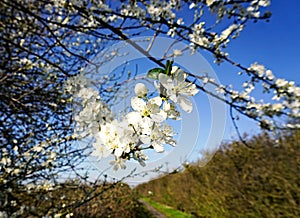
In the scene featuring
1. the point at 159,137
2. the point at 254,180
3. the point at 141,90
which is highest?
the point at 141,90

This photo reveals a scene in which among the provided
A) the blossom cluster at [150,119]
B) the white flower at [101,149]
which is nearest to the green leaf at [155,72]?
the blossom cluster at [150,119]

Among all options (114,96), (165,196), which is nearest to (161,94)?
(114,96)

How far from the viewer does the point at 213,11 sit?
9.13ft

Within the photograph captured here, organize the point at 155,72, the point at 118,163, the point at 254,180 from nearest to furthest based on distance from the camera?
the point at 155,72
the point at 118,163
the point at 254,180

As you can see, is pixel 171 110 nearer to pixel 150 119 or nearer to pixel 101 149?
pixel 150 119

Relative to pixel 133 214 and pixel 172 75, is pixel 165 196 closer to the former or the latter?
→ pixel 133 214

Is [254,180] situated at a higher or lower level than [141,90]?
lower

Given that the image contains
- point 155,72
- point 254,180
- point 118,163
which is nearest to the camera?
point 155,72

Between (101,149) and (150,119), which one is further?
(101,149)

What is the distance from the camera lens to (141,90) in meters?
0.71

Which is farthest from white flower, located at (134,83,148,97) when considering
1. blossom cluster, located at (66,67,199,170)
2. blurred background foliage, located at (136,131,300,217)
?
blurred background foliage, located at (136,131,300,217)

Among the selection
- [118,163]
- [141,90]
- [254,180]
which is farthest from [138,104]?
[254,180]

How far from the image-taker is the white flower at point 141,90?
0.71 m

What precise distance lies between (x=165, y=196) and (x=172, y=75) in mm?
13459
